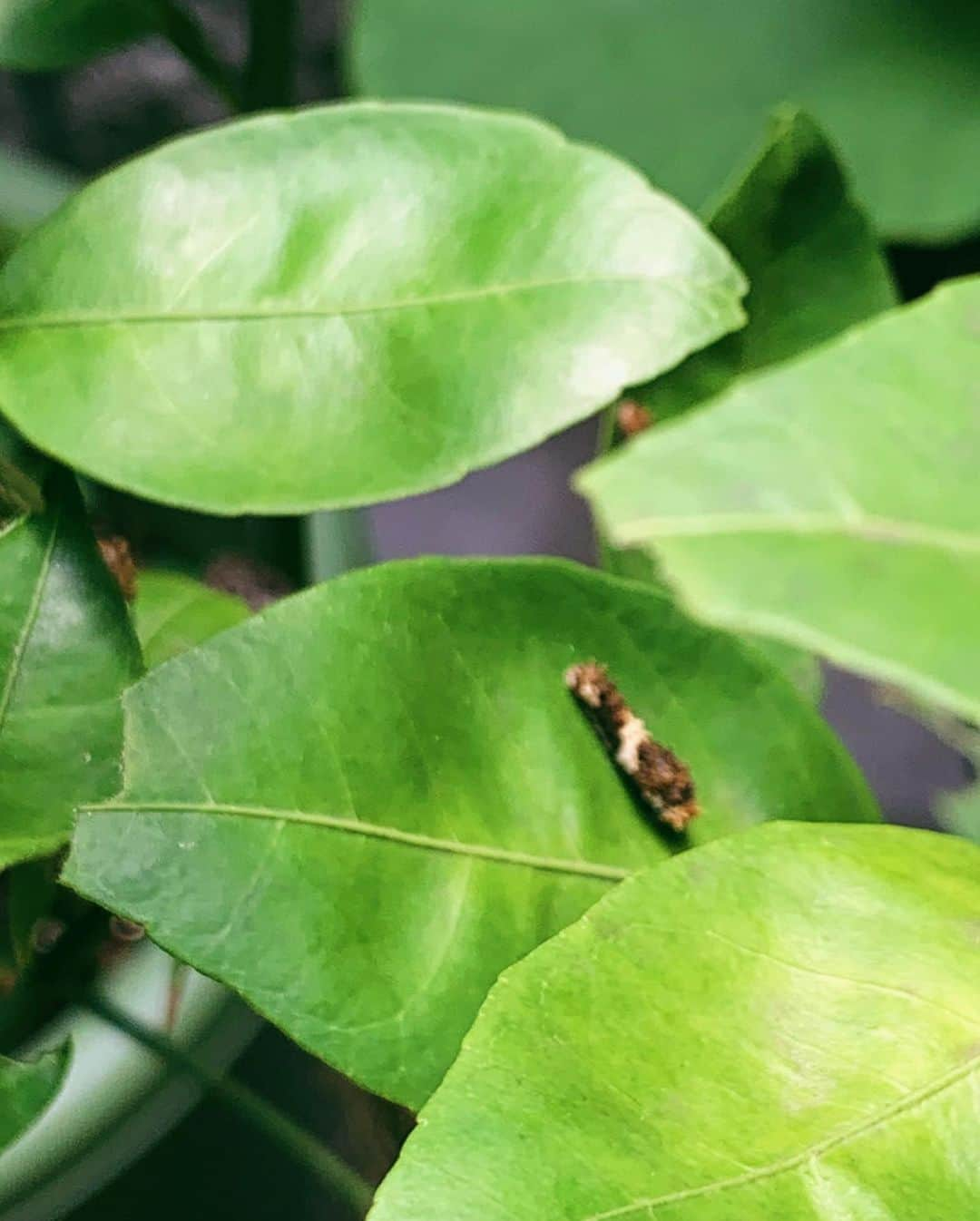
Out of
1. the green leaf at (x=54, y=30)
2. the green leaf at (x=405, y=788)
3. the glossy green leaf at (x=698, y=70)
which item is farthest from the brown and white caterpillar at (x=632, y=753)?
the glossy green leaf at (x=698, y=70)

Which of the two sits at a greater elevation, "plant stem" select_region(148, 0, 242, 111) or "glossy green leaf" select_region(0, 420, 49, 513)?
"plant stem" select_region(148, 0, 242, 111)

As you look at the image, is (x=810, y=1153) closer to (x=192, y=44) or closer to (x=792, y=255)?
(x=792, y=255)

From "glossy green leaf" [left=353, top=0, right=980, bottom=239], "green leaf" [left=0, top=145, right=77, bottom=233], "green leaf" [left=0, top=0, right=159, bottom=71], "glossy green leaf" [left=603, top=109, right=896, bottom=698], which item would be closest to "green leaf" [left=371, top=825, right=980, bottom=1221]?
"glossy green leaf" [left=603, top=109, right=896, bottom=698]

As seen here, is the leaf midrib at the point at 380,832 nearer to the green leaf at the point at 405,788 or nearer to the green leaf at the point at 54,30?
the green leaf at the point at 405,788

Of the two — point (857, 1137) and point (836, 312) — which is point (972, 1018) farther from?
point (836, 312)

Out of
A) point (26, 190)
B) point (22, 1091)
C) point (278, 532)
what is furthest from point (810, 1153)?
point (26, 190)

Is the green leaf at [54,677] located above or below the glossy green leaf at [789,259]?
below

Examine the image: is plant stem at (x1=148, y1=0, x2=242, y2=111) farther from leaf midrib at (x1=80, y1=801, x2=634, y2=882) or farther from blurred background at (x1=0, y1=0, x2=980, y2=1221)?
leaf midrib at (x1=80, y1=801, x2=634, y2=882)
